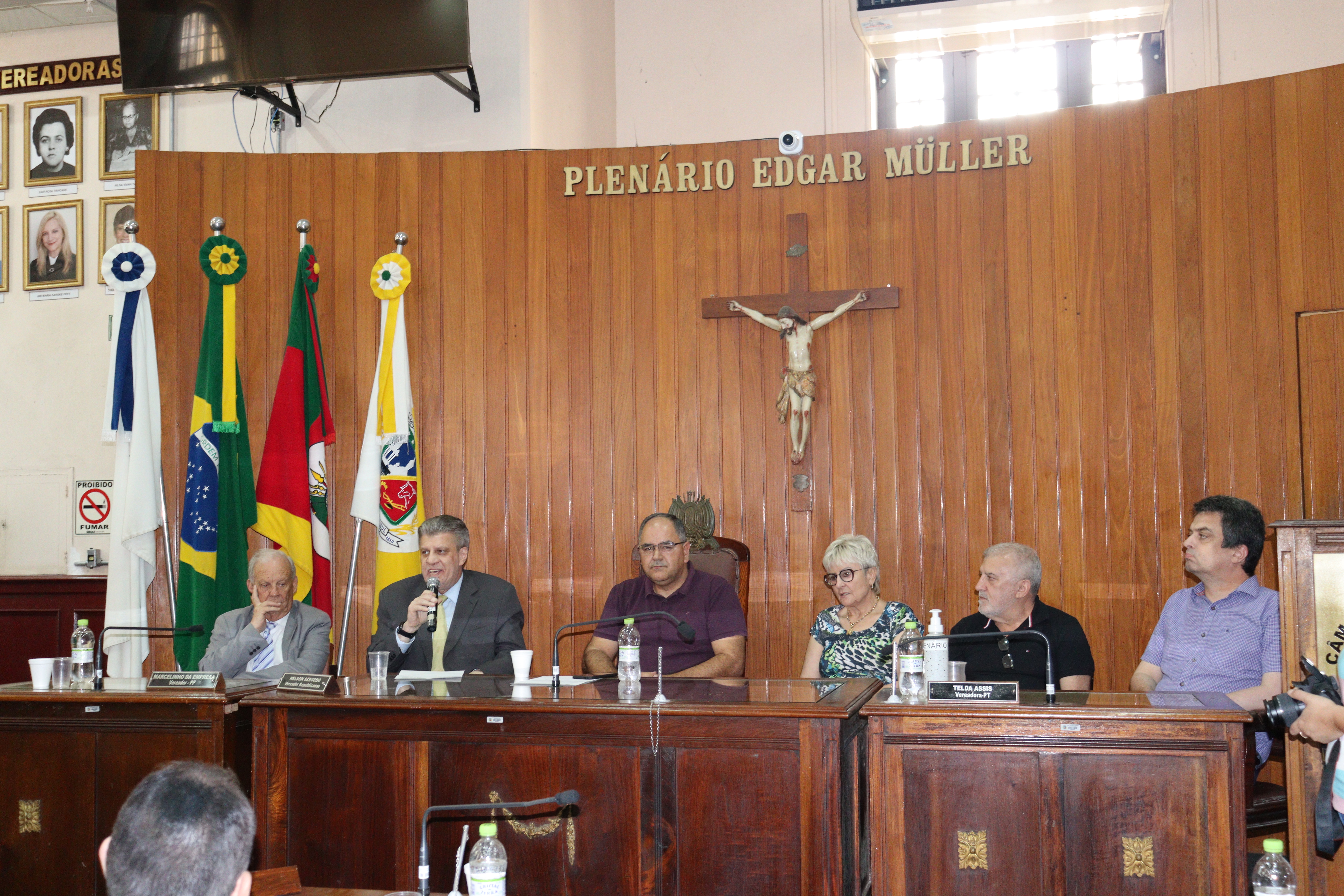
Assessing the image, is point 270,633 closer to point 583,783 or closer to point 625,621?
point 625,621

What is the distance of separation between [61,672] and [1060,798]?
10.1ft

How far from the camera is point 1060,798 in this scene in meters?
2.77

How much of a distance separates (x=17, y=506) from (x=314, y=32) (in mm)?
3180

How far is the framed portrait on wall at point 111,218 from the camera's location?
6195mm

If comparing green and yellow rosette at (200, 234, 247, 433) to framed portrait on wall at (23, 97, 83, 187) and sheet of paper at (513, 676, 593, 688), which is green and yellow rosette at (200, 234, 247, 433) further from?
sheet of paper at (513, 676, 593, 688)

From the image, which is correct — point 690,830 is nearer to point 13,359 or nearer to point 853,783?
point 853,783

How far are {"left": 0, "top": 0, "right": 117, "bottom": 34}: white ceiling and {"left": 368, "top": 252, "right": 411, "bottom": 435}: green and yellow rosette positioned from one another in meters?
2.56

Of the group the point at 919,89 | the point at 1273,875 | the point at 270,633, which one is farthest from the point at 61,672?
the point at 919,89

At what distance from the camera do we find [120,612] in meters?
4.79

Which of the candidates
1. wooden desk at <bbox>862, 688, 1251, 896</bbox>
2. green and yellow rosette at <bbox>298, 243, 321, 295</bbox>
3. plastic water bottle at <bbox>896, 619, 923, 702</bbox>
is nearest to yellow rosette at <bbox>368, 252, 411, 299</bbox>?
green and yellow rosette at <bbox>298, 243, 321, 295</bbox>

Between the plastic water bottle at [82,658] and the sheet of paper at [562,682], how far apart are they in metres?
1.40

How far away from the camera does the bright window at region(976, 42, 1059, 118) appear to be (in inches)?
243

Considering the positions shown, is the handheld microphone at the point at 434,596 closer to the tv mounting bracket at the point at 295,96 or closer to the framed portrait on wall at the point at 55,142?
the tv mounting bracket at the point at 295,96

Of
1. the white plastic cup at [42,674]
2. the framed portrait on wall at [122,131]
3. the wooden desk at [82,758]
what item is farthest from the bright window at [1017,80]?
the white plastic cup at [42,674]
